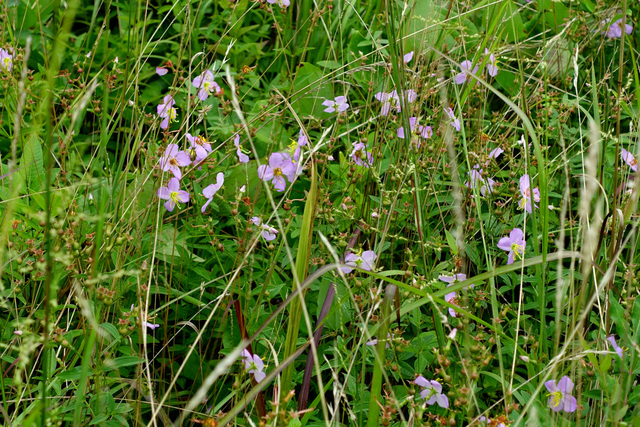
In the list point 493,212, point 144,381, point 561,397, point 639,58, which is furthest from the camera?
point 639,58

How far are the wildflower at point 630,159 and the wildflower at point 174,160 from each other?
1.52 metres

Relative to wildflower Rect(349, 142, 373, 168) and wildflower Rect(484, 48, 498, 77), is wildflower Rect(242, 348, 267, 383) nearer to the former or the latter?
wildflower Rect(349, 142, 373, 168)

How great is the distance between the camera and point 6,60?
2277 millimetres

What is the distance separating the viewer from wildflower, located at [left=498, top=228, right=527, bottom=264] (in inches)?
81.3

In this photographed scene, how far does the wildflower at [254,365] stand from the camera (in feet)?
5.49

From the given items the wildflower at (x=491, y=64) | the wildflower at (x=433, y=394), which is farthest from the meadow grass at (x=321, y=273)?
the wildflower at (x=491, y=64)

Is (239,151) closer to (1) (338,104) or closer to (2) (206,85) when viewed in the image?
(2) (206,85)

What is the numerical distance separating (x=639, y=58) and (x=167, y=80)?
2160mm

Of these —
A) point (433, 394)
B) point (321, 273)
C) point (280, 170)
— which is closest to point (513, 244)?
point (433, 394)

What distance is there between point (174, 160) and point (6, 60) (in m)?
0.77

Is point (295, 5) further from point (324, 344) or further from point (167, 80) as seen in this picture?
point (324, 344)

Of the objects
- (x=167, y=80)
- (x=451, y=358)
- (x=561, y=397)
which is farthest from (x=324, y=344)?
(x=167, y=80)

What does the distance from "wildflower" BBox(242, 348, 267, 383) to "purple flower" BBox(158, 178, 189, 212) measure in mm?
569

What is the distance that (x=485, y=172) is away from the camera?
209 centimetres
